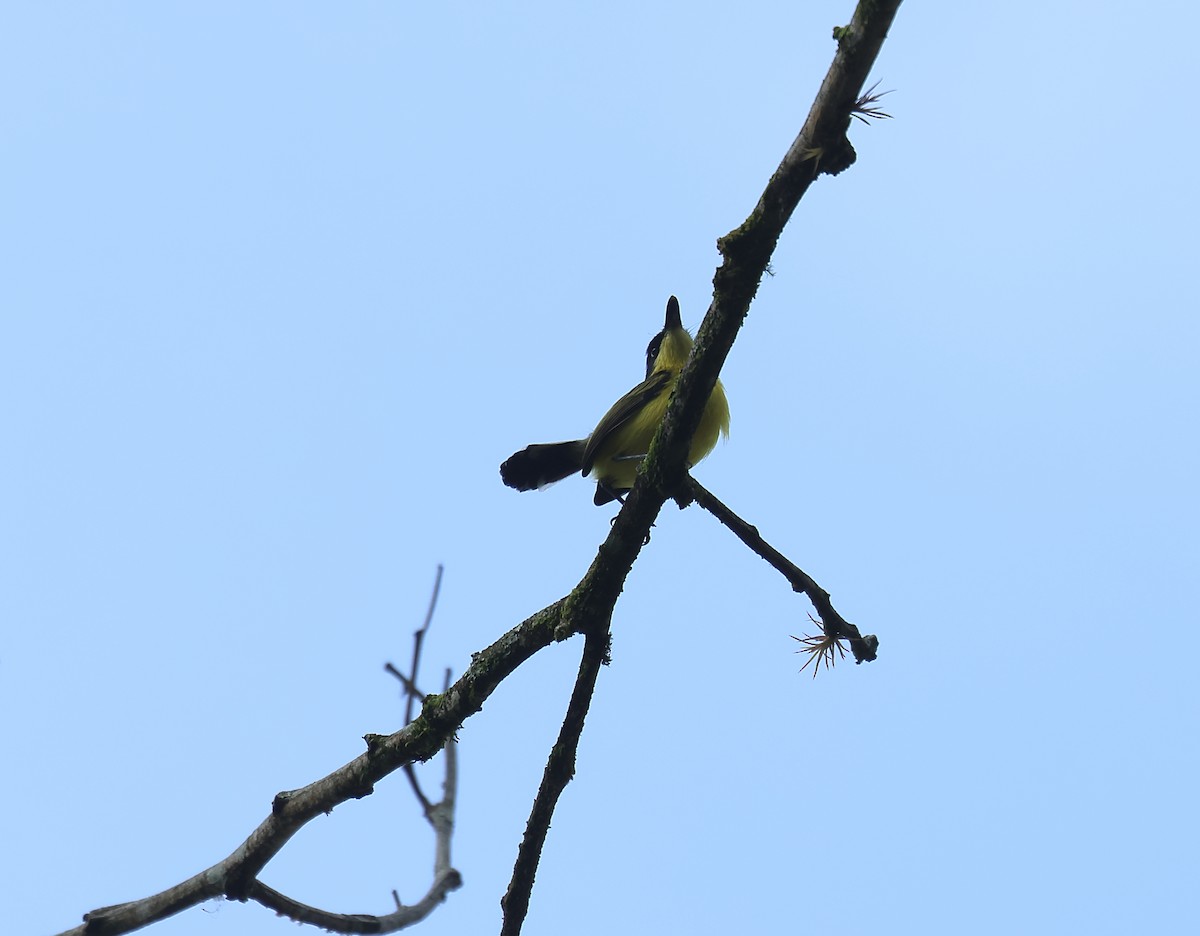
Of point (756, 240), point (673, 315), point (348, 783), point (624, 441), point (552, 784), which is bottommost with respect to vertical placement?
point (552, 784)

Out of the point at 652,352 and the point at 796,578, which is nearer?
the point at 796,578

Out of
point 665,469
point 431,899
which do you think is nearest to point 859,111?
point 665,469

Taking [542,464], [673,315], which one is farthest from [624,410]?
[673,315]

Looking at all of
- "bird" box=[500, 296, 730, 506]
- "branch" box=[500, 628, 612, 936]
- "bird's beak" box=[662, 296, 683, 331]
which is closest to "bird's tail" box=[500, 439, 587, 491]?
"bird" box=[500, 296, 730, 506]

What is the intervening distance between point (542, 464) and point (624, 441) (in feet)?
2.85

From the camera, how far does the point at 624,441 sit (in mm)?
6871

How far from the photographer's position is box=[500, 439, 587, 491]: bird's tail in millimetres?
7461

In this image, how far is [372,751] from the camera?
430 centimetres

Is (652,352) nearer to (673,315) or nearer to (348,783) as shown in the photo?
(673,315)

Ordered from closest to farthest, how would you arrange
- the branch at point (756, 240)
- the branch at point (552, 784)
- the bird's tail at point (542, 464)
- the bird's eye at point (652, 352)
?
the branch at point (756, 240)
the branch at point (552, 784)
the bird's tail at point (542, 464)
the bird's eye at point (652, 352)

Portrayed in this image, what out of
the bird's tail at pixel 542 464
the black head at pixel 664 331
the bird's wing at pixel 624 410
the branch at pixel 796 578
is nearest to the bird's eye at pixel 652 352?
the black head at pixel 664 331

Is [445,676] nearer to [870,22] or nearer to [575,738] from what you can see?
[575,738]

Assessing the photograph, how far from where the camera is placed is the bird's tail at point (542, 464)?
746 centimetres

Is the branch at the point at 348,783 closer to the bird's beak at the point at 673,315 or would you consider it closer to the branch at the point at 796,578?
the branch at the point at 796,578
